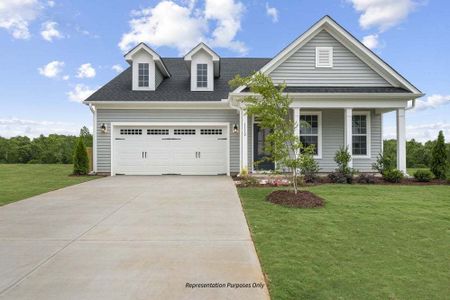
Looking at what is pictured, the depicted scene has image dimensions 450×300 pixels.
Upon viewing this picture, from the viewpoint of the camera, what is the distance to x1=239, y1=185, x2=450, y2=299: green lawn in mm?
3062

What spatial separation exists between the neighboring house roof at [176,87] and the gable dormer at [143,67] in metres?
0.38

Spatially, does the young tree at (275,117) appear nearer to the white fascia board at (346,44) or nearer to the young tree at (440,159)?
the white fascia board at (346,44)

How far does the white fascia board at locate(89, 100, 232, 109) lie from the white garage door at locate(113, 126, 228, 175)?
37.8 inches

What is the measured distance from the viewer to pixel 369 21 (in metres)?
14.6

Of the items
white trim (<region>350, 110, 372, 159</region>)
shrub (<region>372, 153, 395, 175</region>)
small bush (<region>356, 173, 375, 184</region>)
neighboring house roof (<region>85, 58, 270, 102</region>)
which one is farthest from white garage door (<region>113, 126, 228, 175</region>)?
shrub (<region>372, 153, 395, 175</region>)

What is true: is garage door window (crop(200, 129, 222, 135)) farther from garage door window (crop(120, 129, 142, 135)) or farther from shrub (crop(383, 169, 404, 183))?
shrub (crop(383, 169, 404, 183))

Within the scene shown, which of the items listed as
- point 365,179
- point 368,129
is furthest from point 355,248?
point 368,129

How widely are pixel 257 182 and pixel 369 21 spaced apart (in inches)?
397

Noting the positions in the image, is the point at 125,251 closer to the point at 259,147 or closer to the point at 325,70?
the point at 259,147

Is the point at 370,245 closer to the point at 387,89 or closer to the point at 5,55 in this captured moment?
the point at 387,89

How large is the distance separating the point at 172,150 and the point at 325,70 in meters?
7.77

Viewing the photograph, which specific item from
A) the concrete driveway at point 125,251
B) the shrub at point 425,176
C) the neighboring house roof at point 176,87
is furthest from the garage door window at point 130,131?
the shrub at point 425,176

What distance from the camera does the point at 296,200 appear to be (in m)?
7.24

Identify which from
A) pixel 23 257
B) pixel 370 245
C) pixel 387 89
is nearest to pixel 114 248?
pixel 23 257
